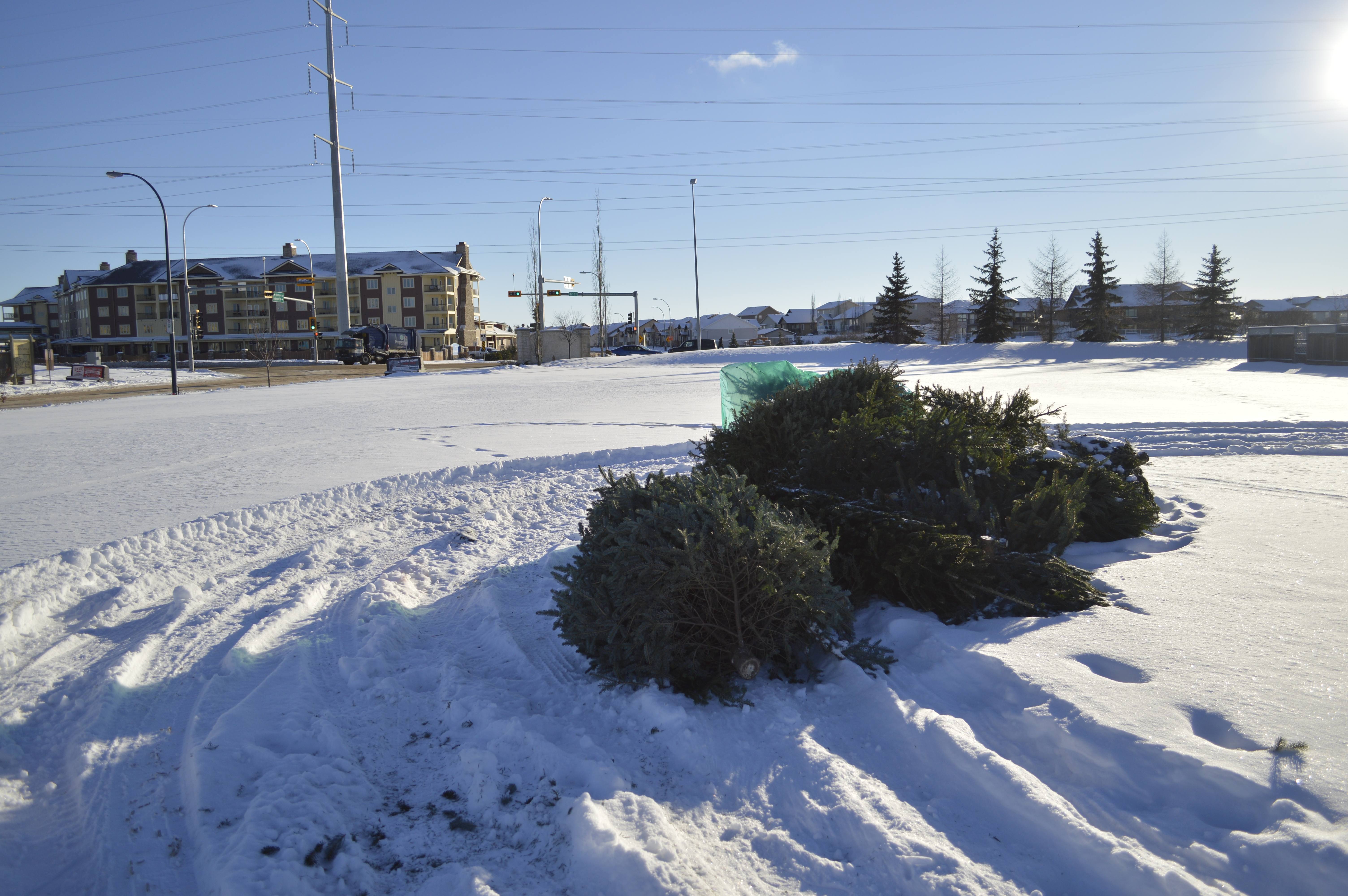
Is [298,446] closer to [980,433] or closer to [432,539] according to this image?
[432,539]

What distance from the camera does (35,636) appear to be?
4.41m

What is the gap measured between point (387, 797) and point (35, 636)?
313 centimetres

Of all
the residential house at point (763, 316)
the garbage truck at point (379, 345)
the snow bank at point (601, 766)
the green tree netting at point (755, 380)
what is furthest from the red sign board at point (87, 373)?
the residential house at point (763, 316)

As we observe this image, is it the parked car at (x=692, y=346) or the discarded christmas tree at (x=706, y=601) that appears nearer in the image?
the discarded christmas tree at (x=706, y=601)

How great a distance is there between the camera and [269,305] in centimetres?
9206

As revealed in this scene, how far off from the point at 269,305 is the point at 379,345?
48283 millimetres

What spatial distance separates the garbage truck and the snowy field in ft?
147

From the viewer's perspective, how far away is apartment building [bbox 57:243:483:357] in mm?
91500

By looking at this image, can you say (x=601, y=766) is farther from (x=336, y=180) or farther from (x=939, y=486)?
(x=336, y=180)

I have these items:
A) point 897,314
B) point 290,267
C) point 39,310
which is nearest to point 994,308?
point 897,314

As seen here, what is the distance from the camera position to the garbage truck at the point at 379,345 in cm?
4994

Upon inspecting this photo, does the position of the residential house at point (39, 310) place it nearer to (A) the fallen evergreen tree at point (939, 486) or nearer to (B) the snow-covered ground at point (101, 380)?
(B) the snow-covered ground at point (101, 380)

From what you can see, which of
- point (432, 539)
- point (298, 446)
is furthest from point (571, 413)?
point (432, 539)

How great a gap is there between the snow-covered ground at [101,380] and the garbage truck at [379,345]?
312 inches
